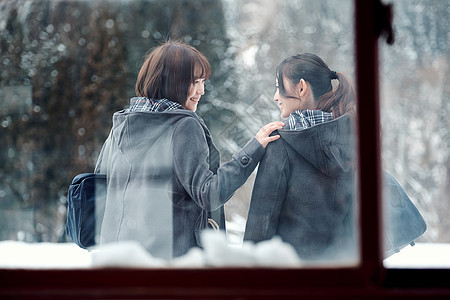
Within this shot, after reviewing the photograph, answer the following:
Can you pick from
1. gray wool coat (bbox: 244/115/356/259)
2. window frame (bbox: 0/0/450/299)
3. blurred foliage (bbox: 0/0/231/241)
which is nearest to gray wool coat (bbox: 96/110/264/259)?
gray wool coat (bbox: 244/115/356/259)

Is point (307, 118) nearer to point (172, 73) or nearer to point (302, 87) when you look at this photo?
point (302, 87)

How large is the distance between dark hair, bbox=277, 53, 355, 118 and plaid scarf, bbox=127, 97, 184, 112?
0.54 meters

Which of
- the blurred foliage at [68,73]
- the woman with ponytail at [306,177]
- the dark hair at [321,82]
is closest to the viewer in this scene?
the woman with ponytail at [306,177]

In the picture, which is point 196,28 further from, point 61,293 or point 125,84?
point 61,293

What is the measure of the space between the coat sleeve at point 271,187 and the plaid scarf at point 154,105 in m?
0.42

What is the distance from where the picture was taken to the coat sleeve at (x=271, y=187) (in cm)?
221

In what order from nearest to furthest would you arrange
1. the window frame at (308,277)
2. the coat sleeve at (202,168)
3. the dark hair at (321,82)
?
1. the window frame at (308,277)
2. the coat sleeve at (202,168)
3. the dark hair at (321,82)

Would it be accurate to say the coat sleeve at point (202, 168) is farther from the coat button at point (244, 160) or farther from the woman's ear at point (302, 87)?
the woman's ear at point (302, 87)

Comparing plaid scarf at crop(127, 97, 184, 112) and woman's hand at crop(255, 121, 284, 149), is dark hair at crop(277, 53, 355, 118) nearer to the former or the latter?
woman's hand at crop(255, 121, 284, 149)

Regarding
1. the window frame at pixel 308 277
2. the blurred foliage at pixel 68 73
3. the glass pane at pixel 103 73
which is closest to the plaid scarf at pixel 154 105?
the glass pane at pixel 103 73

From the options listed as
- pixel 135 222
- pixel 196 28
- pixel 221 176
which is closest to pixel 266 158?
pixel 221 176

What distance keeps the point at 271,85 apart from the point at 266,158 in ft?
2.90

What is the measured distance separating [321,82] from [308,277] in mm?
1462

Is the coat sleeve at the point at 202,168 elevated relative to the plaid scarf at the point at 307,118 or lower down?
lower down
